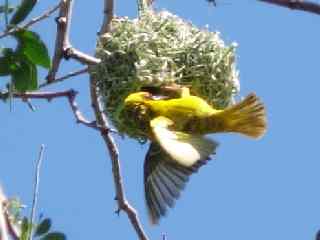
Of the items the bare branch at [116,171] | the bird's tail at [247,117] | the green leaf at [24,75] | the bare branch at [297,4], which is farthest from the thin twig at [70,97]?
the bare branch at [297,4]

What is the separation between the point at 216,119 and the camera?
2.53m

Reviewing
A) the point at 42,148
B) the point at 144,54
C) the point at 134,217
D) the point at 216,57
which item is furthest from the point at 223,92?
the point at 42,148

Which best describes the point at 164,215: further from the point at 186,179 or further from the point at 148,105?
the point at 148,105

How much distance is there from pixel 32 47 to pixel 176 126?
528 mm

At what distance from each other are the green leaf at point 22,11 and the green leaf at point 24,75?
115 mm

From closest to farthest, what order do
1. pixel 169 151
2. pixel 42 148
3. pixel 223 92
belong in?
pixel 42 148, pixel 169 151, pixel 223 92

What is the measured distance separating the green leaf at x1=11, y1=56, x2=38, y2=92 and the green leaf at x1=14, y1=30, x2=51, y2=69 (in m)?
0.02

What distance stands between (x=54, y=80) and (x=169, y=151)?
2.30ft

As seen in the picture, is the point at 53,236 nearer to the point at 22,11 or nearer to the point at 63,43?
the point at 22,11

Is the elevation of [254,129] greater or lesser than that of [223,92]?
lesser

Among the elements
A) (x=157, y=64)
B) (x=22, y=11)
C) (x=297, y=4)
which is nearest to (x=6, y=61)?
(x=22, y=11)

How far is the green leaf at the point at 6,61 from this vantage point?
91.4 inches

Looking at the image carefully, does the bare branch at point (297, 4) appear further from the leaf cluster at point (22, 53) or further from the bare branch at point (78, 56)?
the bare branch at point (78, 56)

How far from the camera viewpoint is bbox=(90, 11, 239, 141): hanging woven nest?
8.62ft
